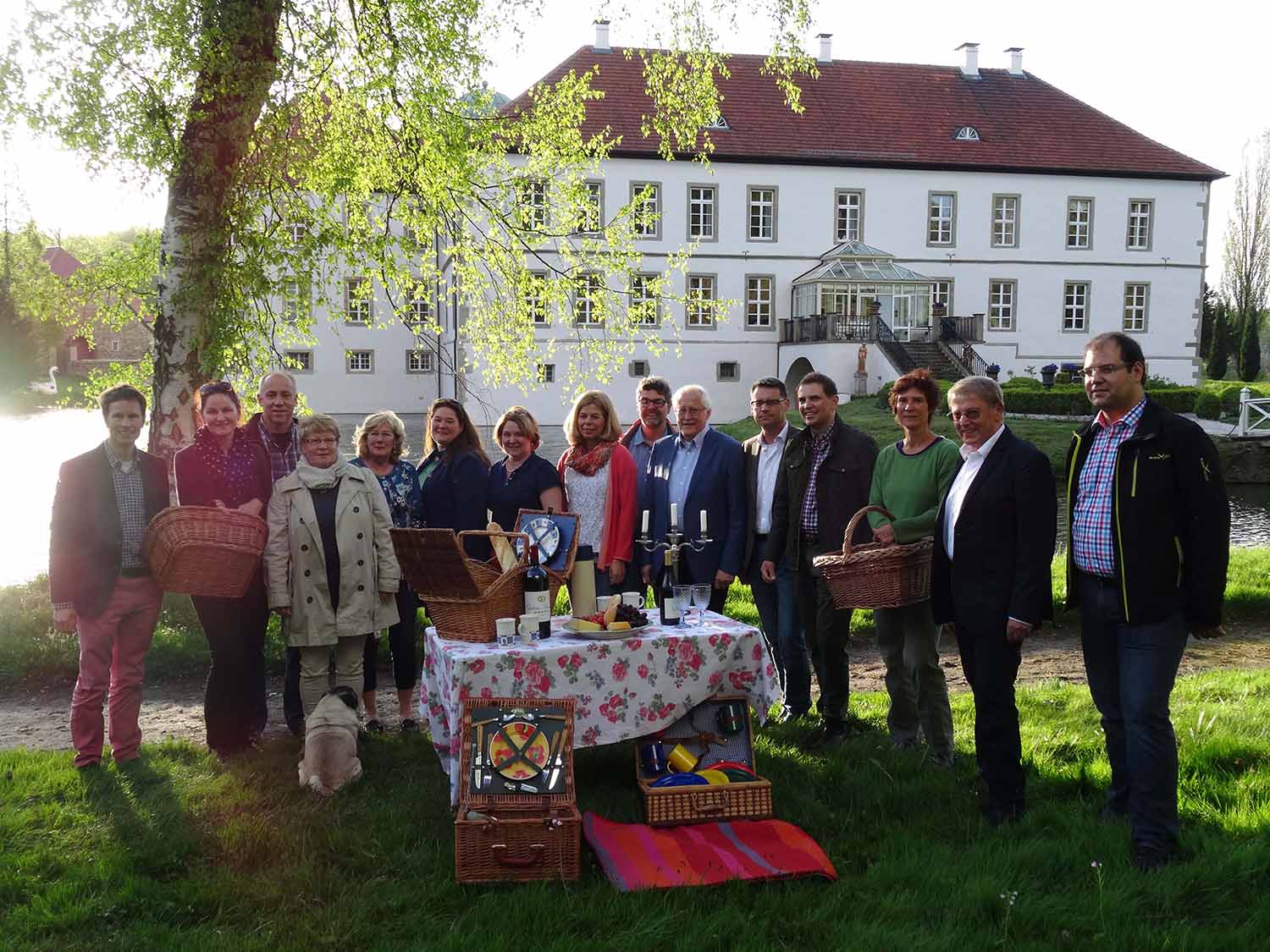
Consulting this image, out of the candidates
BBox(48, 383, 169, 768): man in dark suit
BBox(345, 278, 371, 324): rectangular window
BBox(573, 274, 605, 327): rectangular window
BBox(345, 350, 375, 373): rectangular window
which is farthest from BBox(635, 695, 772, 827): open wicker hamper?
BBox(345, 350, 375, 373): rectangular window

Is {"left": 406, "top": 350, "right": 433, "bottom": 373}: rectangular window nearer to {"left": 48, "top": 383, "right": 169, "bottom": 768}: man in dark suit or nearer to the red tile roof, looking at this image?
the red tile roof

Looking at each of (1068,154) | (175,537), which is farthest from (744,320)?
(175,537)

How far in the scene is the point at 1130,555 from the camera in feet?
13.0

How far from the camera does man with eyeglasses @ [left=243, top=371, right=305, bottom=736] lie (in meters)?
6.05

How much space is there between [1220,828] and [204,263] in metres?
8.04

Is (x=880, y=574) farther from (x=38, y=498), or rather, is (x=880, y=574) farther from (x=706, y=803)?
(x=38, y=498)

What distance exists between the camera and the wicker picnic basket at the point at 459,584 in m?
4.54

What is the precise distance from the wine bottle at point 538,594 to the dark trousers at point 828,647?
5.82 ft

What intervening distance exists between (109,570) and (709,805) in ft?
10.9

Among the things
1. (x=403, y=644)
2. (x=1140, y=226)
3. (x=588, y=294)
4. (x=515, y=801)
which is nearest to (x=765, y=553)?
(x=403, y=644)

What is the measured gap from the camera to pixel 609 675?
4738 millimetres

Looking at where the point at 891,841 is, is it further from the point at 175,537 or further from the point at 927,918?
the point at 175,537

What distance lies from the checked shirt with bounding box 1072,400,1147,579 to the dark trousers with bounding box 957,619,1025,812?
1.65ft

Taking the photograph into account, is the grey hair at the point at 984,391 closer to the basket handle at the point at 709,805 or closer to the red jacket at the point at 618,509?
the basket handle at the point at 709,805
